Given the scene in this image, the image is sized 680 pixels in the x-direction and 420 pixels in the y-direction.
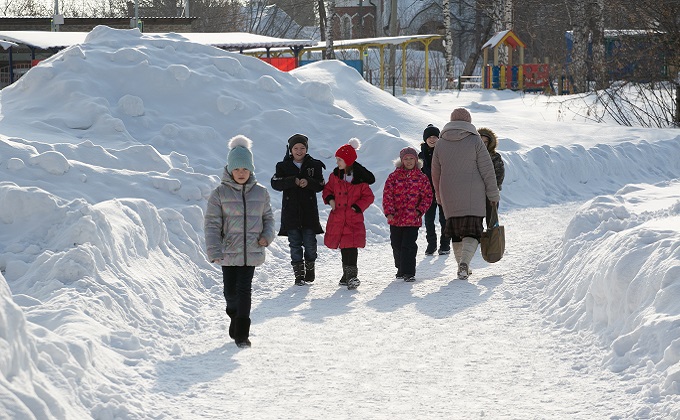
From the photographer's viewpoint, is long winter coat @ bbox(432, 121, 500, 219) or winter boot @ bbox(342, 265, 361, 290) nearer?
winter boot @ bbox(342, 265, 361, 290)

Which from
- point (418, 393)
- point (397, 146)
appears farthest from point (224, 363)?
point (397, 146)

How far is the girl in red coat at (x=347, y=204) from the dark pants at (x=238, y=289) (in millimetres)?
2334

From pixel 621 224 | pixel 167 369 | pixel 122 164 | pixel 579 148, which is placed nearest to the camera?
pixel 167 369

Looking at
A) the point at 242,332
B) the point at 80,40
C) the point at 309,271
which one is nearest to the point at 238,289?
the point at 242,332

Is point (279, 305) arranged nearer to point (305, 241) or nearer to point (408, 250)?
point (305, 241)

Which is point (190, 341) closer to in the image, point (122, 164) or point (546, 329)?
point (546, 329)

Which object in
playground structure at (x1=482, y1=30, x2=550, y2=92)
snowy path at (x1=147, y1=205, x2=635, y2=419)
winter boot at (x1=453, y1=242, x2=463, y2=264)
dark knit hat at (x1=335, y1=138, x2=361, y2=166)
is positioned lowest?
snowy path at (x1=147, y1=205, x2=635, y2=419)

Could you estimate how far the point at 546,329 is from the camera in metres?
7.15

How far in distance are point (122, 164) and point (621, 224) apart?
5877 mm

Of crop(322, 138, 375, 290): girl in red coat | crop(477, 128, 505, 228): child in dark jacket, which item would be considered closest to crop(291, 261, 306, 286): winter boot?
crop(322, 138, 375, 290): girl in red coat

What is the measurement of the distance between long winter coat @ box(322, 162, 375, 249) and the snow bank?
1.78 m

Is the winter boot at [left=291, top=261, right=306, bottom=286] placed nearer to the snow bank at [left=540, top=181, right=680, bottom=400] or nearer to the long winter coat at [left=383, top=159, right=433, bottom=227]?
the long winter coat at [left=383, top=159, right=433, bottom=227]

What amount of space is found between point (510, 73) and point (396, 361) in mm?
35343

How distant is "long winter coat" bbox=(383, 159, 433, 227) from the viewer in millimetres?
9383
